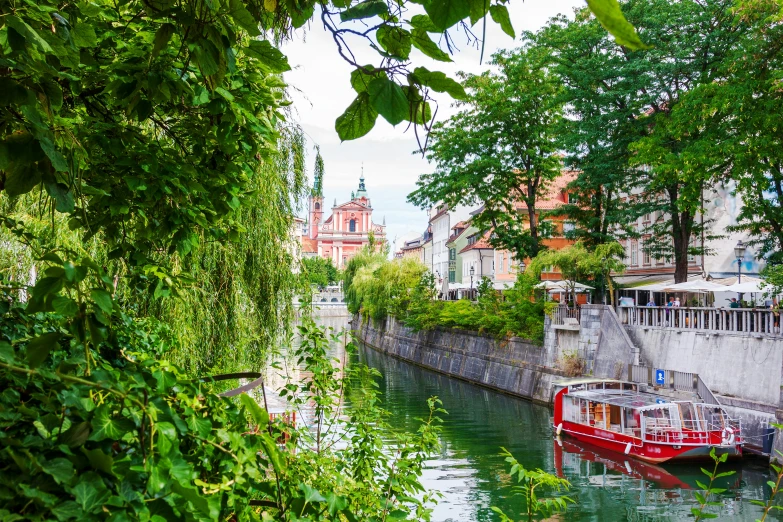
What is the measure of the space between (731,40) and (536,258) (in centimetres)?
946

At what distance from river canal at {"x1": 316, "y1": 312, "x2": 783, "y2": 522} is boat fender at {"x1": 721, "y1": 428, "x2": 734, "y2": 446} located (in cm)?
59

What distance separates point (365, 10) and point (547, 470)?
650 inches

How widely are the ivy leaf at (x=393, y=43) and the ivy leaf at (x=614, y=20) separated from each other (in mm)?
755

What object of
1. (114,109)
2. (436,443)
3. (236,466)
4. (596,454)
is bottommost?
(596,454)

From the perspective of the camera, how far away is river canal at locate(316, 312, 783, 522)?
13812 mm

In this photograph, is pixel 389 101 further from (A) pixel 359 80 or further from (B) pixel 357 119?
(A) pixel 359 80

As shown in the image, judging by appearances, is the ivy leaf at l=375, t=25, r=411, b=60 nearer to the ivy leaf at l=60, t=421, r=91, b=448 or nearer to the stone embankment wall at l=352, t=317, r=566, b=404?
the ivy leaf at l=60, t=421, r=91, b=448

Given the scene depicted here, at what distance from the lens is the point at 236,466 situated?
205 cm

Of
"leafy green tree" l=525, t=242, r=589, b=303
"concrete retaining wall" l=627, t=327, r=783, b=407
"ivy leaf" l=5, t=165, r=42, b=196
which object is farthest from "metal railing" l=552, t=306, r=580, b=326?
"ivy leaf" l=5, t=165, r=42, b=196

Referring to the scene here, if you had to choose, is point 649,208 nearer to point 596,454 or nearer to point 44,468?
point 596,454

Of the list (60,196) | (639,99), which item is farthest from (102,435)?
(639,99)

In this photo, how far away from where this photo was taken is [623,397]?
20.2m

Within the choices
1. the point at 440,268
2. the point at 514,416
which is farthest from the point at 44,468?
the point at 440,268

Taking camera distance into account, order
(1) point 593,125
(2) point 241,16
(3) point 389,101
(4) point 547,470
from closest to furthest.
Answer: (3) point 389,101 → (2) point 241,16 → (4) point 547,470 → (1) point 593,125
